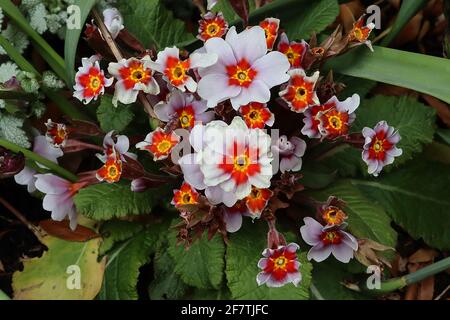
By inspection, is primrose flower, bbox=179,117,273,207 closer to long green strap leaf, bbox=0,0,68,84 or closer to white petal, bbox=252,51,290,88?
white petal, bbox=252,51,290,88

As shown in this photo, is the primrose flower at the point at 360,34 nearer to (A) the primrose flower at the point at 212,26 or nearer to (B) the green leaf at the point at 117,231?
(A) the primrose flower at the point at 212,26

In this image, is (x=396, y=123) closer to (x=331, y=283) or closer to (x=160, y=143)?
(x=331, y=283)

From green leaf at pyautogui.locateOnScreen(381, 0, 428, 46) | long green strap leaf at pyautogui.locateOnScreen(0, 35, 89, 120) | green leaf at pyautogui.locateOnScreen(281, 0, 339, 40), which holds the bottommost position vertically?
long green strap leaf at pyautogui.locateOnScreen(0, 35, 89, 120)

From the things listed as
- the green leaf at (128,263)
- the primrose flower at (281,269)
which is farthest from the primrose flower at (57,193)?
the primrose flower at (281,269)

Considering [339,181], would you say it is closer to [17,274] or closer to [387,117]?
[387,117]

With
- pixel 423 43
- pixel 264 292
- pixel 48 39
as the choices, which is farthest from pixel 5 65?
pixel 423 43

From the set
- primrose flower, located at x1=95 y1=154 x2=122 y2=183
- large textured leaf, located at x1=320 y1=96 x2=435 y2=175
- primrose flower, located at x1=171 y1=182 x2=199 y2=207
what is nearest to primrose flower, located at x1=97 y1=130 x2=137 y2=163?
primrose flower, located at x1=95 y1=154 x2=122 y2=183

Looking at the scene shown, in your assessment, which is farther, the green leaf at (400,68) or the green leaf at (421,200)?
the green leaf at (421,200)
